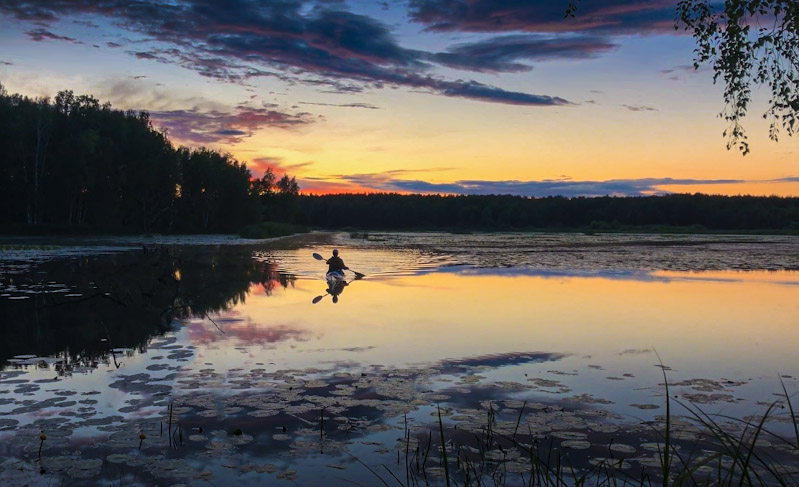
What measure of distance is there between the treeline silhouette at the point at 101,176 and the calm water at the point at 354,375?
41.7 meters

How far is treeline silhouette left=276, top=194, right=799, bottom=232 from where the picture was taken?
11294cm

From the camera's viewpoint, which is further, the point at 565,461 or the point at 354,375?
the point at 354,375

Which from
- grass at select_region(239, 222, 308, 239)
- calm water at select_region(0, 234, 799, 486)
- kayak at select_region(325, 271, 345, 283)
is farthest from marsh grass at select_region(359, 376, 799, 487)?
grass at select_region(239, 222, 308, 239)

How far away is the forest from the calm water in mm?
41897

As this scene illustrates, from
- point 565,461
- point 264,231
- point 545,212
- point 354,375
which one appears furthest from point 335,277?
point 545,212

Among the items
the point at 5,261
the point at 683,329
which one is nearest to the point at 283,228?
the point at 5,261

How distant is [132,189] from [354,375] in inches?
2477

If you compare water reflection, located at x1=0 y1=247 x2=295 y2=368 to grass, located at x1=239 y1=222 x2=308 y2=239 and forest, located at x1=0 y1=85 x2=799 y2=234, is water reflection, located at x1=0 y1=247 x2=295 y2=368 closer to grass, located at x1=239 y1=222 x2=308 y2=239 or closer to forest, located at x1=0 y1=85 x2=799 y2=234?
forest, located at x1=0 y1=85 x2=799 y2=234

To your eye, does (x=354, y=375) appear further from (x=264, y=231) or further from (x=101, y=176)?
(x=264, y=231)

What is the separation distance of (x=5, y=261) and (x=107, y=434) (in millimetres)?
26381

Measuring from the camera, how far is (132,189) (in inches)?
2589

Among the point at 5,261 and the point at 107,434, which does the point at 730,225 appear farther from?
the point at 107,434

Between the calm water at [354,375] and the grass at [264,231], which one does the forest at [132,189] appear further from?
the calm water at [354,375]

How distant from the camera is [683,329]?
43.4ft
